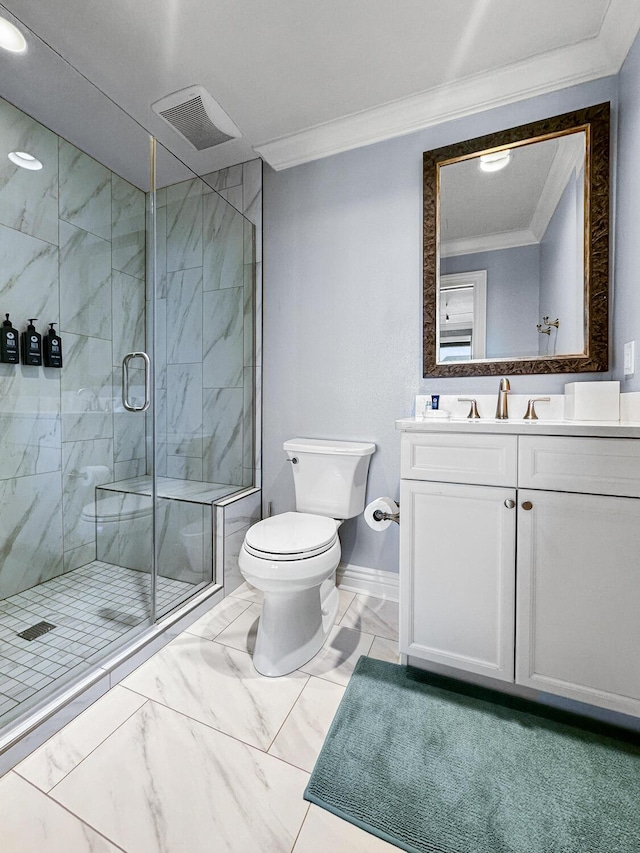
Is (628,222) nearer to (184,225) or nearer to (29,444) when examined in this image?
(184,225)

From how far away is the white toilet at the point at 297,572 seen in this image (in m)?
1.32

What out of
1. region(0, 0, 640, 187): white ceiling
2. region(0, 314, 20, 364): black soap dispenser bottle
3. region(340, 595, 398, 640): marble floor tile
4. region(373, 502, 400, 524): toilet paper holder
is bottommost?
region(340, 595, 398, 640): marble floor tile

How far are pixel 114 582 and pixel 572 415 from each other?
2154mm

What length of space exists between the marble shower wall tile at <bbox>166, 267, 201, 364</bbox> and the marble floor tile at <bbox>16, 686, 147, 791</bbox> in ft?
4.83

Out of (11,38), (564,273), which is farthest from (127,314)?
(564,273)

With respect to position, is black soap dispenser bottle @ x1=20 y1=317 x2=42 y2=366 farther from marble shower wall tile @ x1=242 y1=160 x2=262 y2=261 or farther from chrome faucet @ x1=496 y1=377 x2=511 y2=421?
chrome faucet @ x1=496 y1=377 x2=511 y2=421

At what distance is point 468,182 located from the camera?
1.70 meters

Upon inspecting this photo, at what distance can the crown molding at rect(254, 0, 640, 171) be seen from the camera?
139 centimetres

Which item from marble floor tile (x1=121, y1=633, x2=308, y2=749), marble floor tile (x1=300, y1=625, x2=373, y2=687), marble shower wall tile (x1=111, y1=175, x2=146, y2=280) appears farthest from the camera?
marble shower wall tile (x1=111, y1=175, x2=146, y2=280)

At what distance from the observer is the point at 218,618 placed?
66.9 inches

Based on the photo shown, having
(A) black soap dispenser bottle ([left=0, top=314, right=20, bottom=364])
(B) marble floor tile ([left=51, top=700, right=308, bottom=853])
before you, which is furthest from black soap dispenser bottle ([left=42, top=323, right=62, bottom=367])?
(B) marble floor tile ([left=51, top=700, right=308, bottom=853])

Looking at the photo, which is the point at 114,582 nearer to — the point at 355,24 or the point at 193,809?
the point at 193,809

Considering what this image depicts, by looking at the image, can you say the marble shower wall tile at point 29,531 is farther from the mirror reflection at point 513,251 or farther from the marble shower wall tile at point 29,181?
the mirror reflection at point 513,251

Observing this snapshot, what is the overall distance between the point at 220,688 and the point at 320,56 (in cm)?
242
